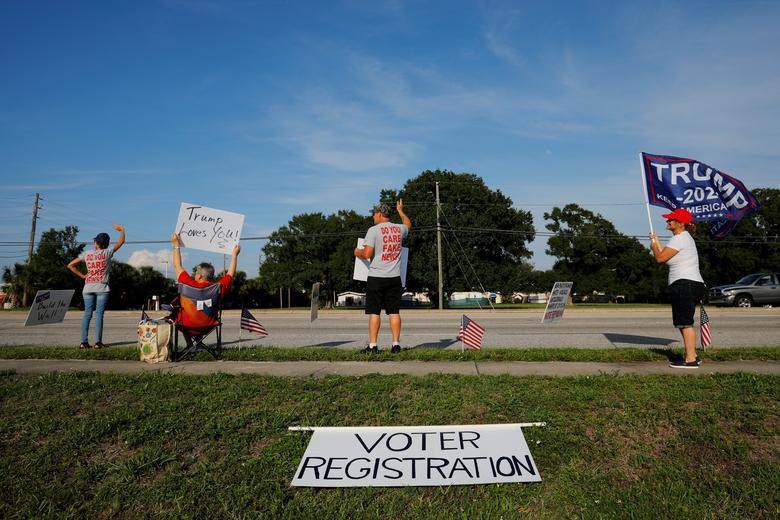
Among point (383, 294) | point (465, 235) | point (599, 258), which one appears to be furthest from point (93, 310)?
point (599, 258)

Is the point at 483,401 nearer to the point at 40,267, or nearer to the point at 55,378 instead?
the point at 55,378

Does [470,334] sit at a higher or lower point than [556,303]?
lower

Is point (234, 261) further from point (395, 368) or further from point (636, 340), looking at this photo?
point (636, 340)

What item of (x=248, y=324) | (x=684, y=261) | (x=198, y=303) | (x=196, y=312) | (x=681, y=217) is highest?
(x=681, y=217)

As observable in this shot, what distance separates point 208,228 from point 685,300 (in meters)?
6.49

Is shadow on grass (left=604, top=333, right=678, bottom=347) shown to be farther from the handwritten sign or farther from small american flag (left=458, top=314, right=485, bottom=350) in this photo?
the handwritten sign

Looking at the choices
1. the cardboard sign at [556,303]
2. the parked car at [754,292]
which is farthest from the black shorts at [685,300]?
the parked car at [754,292]

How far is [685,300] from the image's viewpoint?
6402mm

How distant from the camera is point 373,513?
10.4ft

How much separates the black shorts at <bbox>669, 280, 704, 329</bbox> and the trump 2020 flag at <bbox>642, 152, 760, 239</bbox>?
1.97 meters

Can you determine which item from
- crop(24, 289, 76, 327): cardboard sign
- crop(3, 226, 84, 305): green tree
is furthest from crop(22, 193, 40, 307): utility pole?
crop(24, 289, 76, 327): cardboard sign

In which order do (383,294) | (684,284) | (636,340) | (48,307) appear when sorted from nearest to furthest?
(684,284)
(383,294)
(636,340)
(48,307)

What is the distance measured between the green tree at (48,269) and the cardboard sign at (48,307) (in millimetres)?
32452

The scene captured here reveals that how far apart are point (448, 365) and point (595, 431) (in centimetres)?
260
